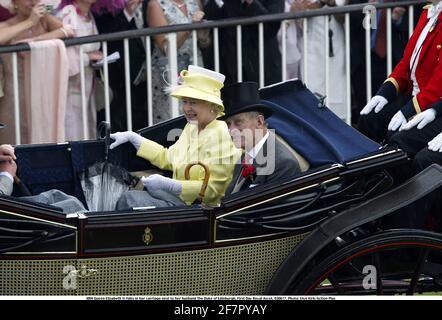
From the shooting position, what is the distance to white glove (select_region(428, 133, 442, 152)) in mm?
6125

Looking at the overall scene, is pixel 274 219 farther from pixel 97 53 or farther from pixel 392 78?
pixel 97 53

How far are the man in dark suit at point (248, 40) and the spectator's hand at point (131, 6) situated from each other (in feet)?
1.60

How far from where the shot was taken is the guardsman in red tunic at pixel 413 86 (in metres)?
6.52

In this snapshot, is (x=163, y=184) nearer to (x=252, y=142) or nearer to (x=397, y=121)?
(x=252, y=142)

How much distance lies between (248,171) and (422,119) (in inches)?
34.6

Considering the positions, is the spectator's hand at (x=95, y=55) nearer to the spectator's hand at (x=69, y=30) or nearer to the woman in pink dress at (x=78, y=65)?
the woman in pink dress at (x=78, y=65)

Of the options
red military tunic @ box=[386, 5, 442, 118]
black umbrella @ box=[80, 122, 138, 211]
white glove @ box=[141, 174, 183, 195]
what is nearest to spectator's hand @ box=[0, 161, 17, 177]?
black umbrella @ box=[80, 122, 138, 211]

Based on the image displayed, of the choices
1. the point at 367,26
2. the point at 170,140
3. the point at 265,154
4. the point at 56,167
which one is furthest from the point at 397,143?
the point at 367,26

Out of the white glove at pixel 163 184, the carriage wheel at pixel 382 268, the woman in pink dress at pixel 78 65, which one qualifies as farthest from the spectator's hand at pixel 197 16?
the carriage wheel at pixel 382 268

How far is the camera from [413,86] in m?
6.83

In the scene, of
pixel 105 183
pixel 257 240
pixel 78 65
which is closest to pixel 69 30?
pixel 78 65

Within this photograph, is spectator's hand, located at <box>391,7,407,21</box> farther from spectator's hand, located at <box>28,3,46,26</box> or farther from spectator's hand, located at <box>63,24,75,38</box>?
spectator's hand, located at <box>28,3,46,26</box>

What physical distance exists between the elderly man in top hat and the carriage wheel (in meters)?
0.52

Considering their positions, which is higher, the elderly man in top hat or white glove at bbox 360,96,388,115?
white glove at bbox 360,96,388,115
